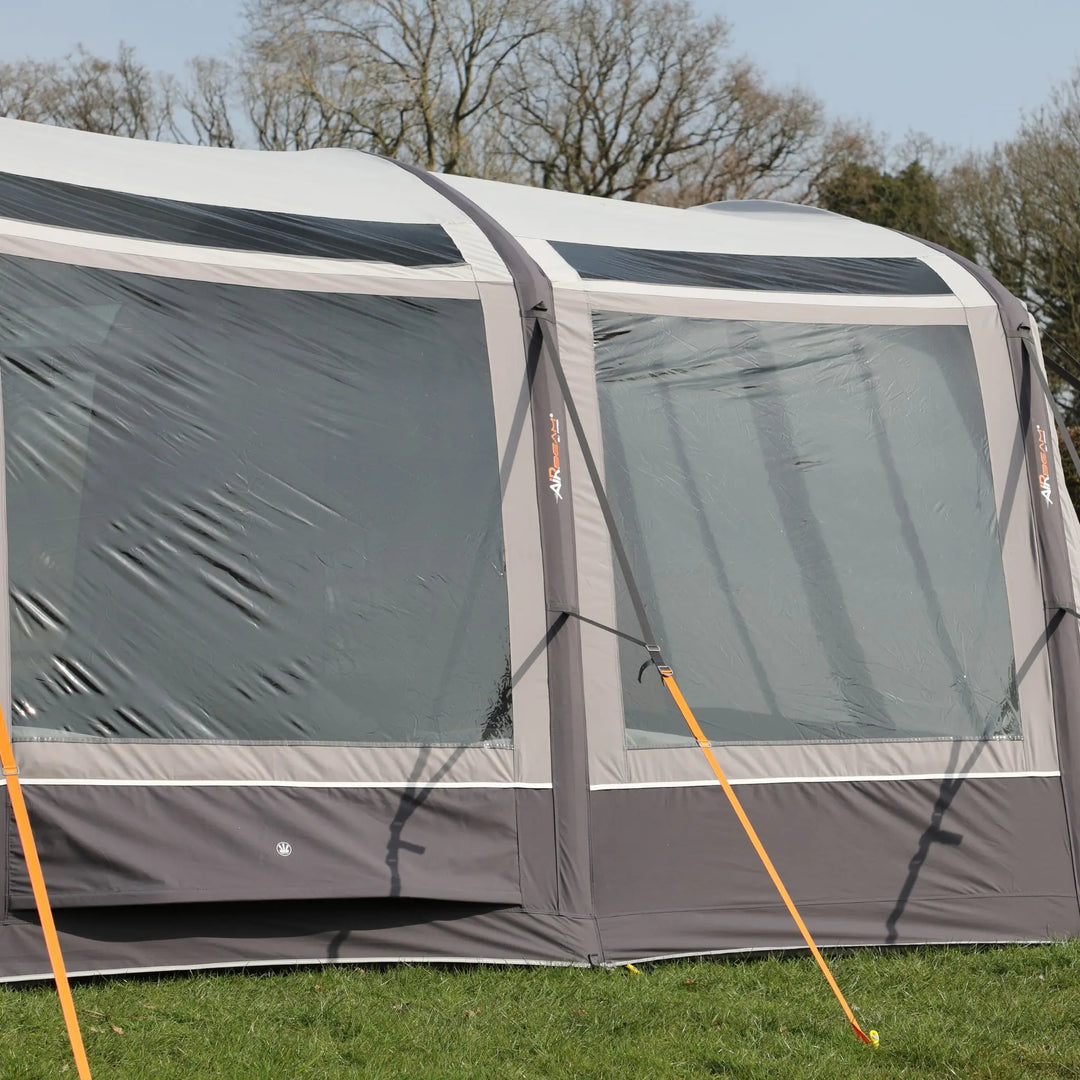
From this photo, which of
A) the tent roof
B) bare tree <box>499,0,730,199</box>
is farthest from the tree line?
the tent roof

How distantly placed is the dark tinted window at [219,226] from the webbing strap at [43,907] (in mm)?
1651

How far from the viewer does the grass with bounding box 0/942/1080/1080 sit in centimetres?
356

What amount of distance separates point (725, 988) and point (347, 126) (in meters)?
18.7

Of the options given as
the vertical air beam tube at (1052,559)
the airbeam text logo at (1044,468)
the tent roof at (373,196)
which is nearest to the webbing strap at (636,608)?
the tent roof at (373,196)

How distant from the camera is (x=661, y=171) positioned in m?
22.9

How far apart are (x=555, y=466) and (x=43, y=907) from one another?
223 cm

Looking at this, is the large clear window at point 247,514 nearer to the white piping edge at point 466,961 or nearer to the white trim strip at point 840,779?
the white trim strip at point 840,779

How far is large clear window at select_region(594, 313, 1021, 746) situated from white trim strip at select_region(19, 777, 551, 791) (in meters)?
0.56

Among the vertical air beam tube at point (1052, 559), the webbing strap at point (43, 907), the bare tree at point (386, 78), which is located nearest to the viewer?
the webbing strap at point (43, 907)

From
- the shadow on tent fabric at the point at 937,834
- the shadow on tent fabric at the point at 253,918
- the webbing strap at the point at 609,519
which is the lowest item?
the shadow on tent fabric at the point at 253,918

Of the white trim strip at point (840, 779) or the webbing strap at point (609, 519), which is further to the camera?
the white trim strip at point (840, 779)

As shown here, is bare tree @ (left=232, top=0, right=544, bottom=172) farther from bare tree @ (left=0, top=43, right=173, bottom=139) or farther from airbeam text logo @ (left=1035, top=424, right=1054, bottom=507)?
airbeam text logo @ (left=1035, top=424, right=1054, bottom=507)

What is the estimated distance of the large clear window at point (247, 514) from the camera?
4.21 meters

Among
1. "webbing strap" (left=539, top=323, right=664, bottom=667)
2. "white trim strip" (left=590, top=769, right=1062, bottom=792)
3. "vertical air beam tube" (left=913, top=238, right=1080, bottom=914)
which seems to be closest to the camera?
"webbing strap" (left=539, top=323, right=664, bottom=667)
